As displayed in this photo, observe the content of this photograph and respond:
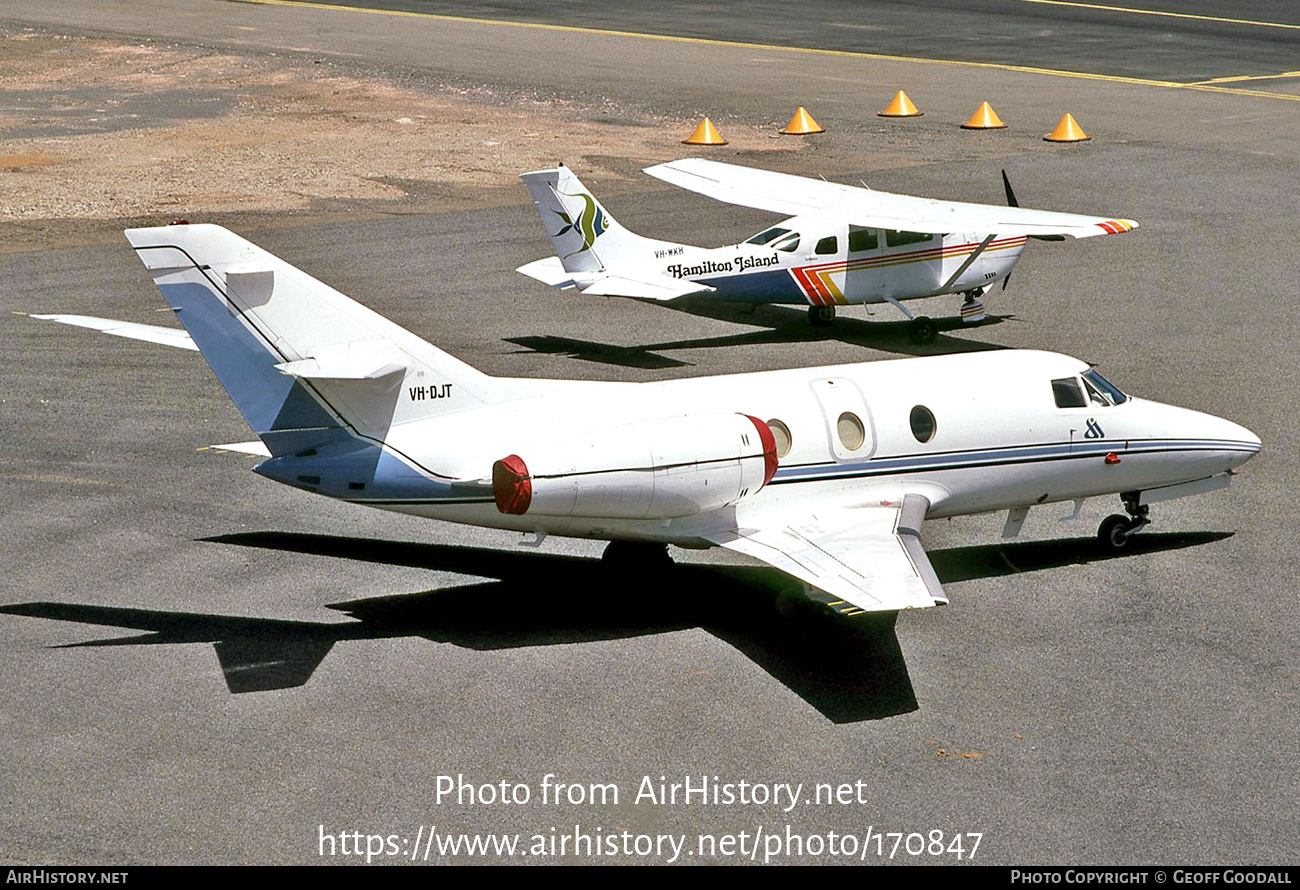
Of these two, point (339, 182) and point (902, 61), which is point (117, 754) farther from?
point (902, 61)

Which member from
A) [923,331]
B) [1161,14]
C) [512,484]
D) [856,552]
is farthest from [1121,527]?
[1161,14]

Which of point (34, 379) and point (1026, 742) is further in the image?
point (34, 379)

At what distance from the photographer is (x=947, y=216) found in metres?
26.8

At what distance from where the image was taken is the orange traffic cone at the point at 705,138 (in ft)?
141

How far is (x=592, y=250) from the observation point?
26.5 metres

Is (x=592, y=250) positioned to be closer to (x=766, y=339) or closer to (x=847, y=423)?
(x=766, y=339)

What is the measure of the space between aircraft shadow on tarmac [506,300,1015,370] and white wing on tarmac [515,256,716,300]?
1115 millimetres

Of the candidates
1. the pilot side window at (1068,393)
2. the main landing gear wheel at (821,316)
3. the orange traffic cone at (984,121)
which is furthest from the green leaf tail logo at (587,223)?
the orange traffic cone at (984,121)

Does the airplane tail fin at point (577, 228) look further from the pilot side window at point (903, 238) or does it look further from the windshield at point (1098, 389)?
the windshield at point (1098, 389)

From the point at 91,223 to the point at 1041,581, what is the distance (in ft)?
82.9

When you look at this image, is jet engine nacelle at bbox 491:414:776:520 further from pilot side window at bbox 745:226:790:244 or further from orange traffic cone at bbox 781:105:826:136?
orange traffic cone at bbox 781:105:826:136

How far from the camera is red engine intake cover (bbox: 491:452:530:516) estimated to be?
46.8ft

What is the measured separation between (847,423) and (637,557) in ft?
8.93

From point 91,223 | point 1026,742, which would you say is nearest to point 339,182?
point 91,223
